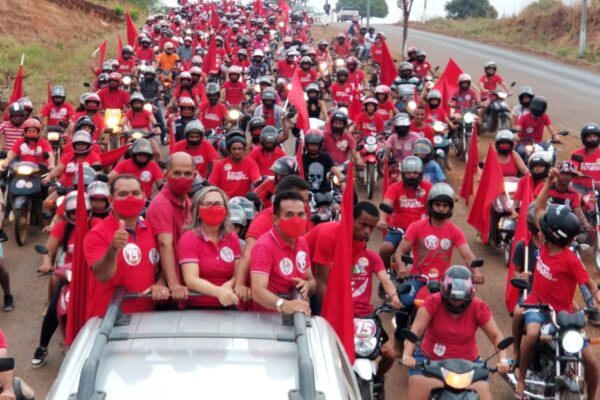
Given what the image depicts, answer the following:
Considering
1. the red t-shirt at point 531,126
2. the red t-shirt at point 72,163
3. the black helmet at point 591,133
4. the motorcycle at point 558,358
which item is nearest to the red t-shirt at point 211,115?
the red t-shirt at point 72,163

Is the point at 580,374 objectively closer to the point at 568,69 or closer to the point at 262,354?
the point at 262,354

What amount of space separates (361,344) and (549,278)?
174 centimetres

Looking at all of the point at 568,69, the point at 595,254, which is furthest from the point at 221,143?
the point at 568,69

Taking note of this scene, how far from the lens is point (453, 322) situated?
6.33 meters

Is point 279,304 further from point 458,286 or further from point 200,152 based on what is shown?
point 200,152

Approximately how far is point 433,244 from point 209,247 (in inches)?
114

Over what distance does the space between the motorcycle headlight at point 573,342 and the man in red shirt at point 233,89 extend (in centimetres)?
1200

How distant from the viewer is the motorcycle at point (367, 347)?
19.8 feet

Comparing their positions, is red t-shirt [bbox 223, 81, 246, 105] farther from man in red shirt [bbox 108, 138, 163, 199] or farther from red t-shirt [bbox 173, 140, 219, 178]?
man in red shirt [bbox 108, 138, 163, 199]

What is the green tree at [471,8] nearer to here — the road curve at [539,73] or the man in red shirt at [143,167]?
the road curve at [539,73]

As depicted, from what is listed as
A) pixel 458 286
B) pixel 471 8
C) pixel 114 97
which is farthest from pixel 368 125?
pixel 471 8

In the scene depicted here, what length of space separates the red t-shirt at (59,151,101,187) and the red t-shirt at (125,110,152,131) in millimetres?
3522

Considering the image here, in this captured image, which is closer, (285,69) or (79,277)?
(79,277)

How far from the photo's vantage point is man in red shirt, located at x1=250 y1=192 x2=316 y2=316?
5.37 m
